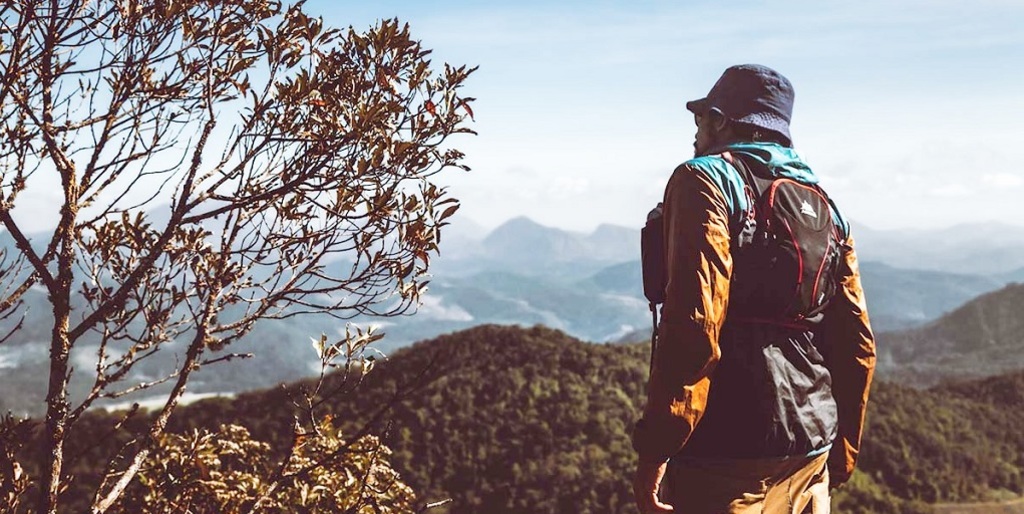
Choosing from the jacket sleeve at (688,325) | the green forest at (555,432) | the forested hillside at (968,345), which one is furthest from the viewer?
the forested hillside at (968,345)

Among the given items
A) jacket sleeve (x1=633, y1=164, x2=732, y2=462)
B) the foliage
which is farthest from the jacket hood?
the foliage

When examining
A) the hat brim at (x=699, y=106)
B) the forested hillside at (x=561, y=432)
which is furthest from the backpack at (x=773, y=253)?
the forested hillside at (x=561, y=432)

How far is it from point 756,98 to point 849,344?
123cm

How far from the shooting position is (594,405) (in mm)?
41000

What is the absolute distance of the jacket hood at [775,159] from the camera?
2928mm

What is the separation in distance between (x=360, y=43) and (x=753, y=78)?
7.17 ft

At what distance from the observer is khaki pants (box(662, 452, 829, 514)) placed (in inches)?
110

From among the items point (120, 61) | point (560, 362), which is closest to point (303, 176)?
point (120, 61)

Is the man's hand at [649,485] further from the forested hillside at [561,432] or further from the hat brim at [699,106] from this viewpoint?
the forested hillside at [561,432]

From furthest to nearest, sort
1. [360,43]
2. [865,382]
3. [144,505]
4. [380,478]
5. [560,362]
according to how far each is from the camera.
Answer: [560,362] < [380,478] < [144,505] < [360,43] < [865,382]

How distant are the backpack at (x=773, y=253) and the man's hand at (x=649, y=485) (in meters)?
0.65

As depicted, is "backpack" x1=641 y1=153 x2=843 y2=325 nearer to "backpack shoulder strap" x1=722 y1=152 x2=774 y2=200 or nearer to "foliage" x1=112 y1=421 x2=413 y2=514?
"backpack shoulder strap" x1=722 y1=152 x2=774 y2=200

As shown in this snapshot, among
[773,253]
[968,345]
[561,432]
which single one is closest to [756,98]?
[773,253]

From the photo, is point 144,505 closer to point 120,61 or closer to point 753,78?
point 120,61
